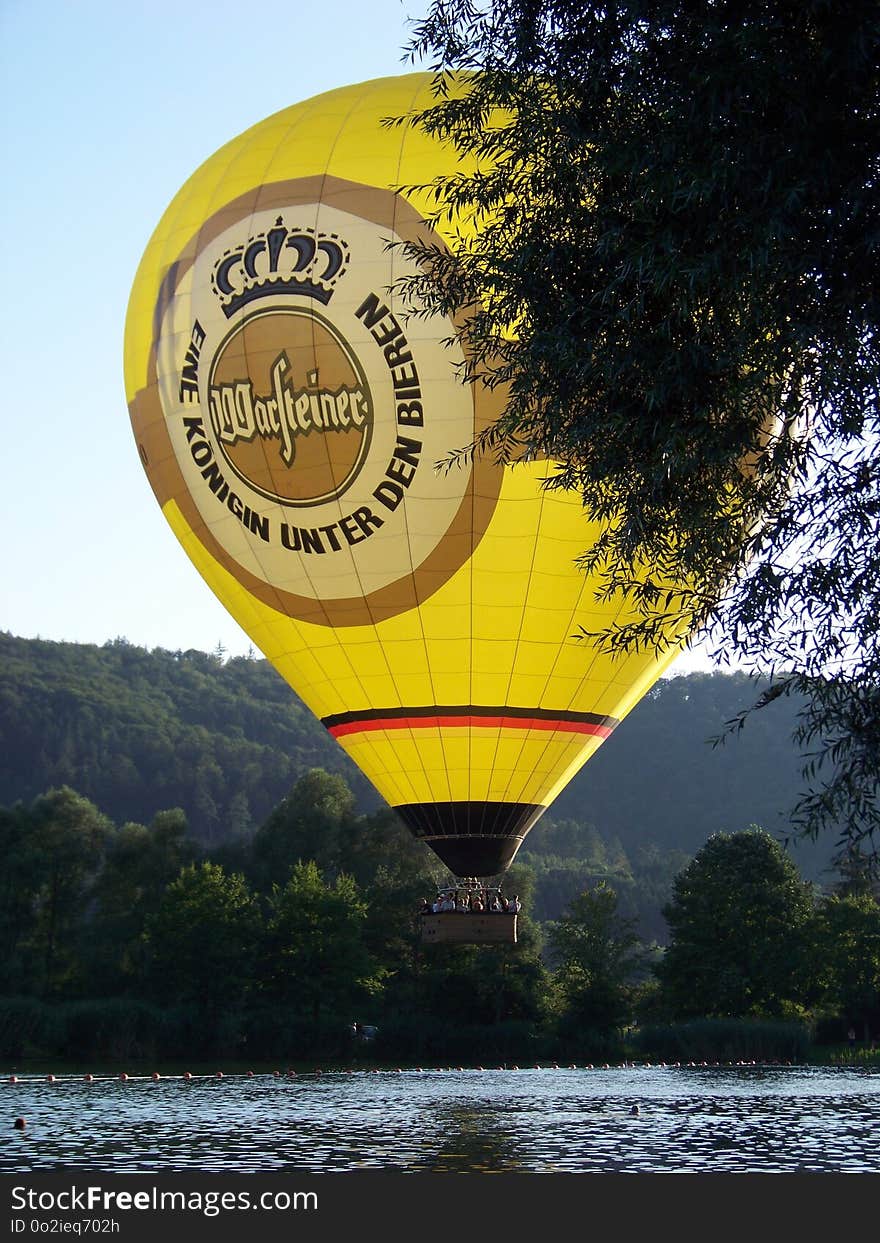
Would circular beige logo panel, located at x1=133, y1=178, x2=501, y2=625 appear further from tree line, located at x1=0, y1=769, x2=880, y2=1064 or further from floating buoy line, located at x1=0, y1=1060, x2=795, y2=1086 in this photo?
tree line, located at x1=0, y1=769, x2=880, y2=1064

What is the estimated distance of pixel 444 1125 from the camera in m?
26.0

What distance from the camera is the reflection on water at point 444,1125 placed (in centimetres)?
2098

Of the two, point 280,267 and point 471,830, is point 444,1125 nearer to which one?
point 471,830

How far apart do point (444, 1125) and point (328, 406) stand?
11963 mm

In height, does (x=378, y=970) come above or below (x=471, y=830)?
below

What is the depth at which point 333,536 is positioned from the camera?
2480cm

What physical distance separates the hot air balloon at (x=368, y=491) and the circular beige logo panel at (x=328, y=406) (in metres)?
0.03

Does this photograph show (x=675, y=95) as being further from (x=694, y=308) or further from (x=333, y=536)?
(x=333, y=536)

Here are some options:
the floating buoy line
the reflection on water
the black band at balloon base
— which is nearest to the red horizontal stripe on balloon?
the black band at balloon base

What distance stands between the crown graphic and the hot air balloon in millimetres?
35

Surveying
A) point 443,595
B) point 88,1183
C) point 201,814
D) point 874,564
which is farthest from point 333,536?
point 201,814

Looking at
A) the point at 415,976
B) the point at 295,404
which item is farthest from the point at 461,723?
the point at 415,976

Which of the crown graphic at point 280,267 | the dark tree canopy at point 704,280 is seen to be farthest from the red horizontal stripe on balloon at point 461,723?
the dark tree canopy at point 704,280

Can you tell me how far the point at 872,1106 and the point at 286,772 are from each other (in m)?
143
